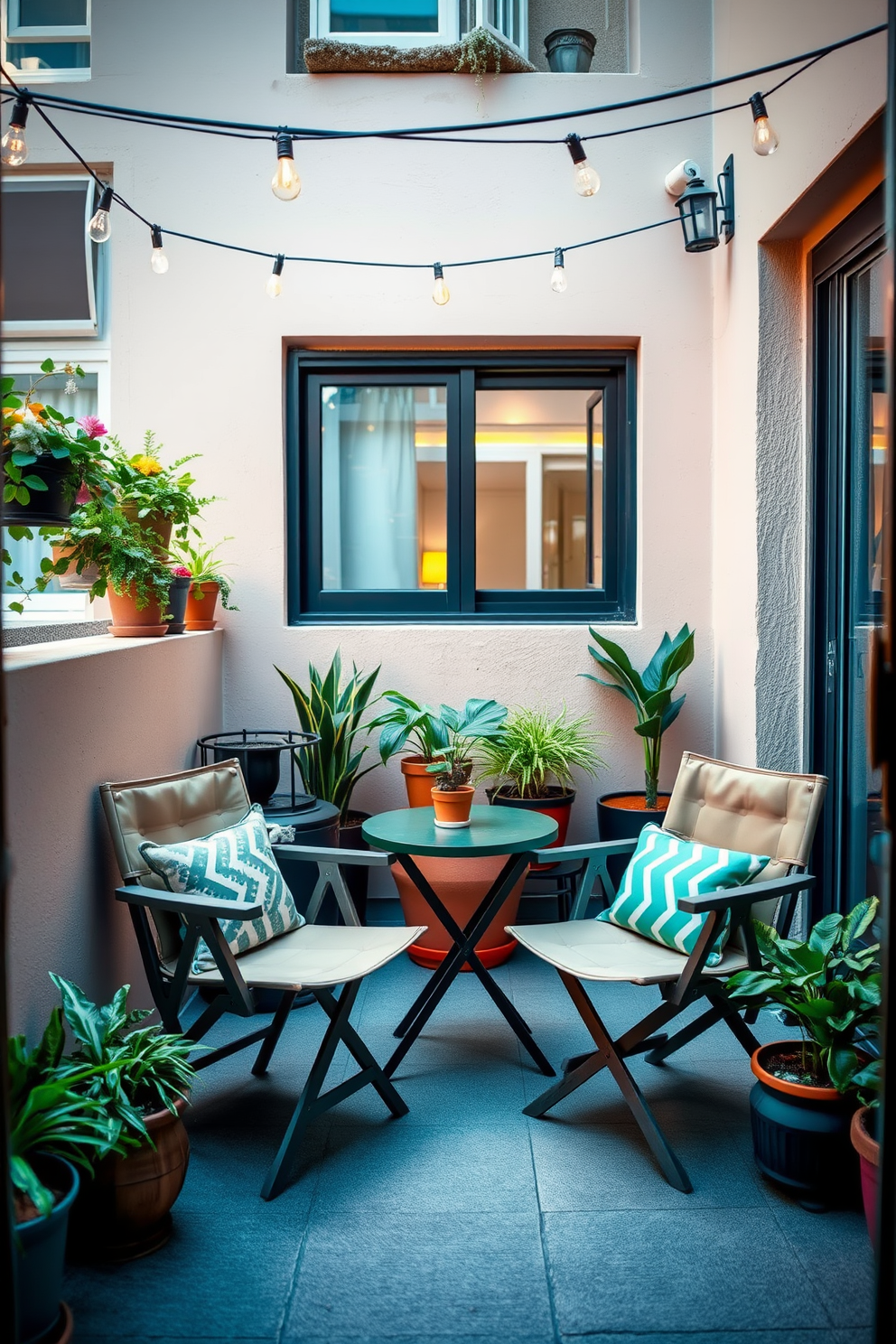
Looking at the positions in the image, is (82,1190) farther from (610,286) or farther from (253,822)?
(610,286)

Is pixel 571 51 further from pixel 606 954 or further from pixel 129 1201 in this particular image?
pixel 129 1201

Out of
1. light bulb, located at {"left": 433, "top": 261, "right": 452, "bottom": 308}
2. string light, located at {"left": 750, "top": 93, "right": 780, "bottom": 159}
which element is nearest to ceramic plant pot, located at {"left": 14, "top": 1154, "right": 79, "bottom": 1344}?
string light, located at {"left": 750, "top": 93, "right": 780, "bottom": 159}

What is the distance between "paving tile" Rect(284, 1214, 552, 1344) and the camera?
6.64 feet

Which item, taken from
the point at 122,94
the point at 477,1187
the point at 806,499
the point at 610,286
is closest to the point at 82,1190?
the point at 477,1187

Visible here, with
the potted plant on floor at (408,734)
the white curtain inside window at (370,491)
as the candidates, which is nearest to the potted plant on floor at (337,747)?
the potted plant on floor at (408,734)

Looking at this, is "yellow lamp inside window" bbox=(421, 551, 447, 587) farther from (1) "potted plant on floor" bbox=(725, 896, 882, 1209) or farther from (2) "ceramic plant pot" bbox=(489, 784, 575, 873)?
(1) "potted plant on floor" bbox=(725, 896, 882, 1209)

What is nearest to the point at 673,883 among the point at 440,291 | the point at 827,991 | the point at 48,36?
the point at 827,991

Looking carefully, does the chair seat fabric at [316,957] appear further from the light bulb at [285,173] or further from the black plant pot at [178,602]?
the light bulb at [285,173]

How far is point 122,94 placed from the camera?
4.50 metres

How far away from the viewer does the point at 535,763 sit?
4.26 m

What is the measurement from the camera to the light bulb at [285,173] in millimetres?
2640

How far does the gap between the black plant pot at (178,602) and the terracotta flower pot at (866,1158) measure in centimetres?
272

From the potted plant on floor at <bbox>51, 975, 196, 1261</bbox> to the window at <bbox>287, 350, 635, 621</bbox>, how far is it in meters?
2.64

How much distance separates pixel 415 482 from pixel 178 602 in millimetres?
1532
